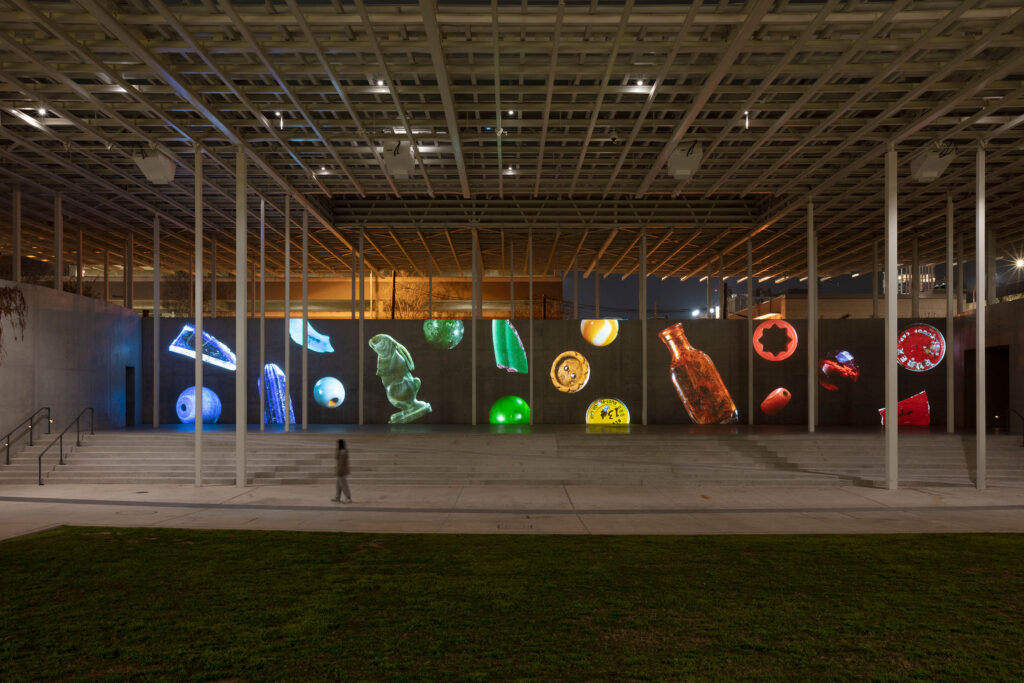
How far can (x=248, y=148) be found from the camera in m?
16.4

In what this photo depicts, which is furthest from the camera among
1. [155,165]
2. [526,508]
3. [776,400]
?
[776,400]

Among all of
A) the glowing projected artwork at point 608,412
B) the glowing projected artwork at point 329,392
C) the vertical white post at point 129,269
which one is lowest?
the glowing projected artwork at point 608,412

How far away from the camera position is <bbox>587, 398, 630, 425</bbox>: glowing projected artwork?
2500cm

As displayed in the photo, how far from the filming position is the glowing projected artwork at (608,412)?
25.0 m

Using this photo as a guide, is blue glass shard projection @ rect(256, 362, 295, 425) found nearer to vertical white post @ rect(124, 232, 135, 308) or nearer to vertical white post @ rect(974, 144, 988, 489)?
vertical white post @ rect(124, 232, 135, 308)

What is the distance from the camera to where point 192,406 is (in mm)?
24969

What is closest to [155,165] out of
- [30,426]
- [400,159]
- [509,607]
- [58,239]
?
[400,159]

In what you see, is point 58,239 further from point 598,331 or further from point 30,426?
point 598,331

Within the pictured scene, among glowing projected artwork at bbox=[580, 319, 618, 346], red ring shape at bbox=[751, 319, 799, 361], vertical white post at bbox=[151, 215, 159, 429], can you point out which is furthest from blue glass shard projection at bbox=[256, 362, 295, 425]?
red ring shape at bbox=[751, 319, 799, 361]

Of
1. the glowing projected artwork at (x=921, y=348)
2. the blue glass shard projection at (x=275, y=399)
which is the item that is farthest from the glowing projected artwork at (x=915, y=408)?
the blue glass shard projection at (x=275, y=399)

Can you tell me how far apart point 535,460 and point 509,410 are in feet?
26.3

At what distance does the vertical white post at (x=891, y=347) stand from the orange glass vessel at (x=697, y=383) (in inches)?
376

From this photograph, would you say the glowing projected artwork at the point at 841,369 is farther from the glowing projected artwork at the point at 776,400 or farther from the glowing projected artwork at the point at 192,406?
the glowing projected artwork at the point at 192,406

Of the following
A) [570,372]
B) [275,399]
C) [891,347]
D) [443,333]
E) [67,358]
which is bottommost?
[275,399]
